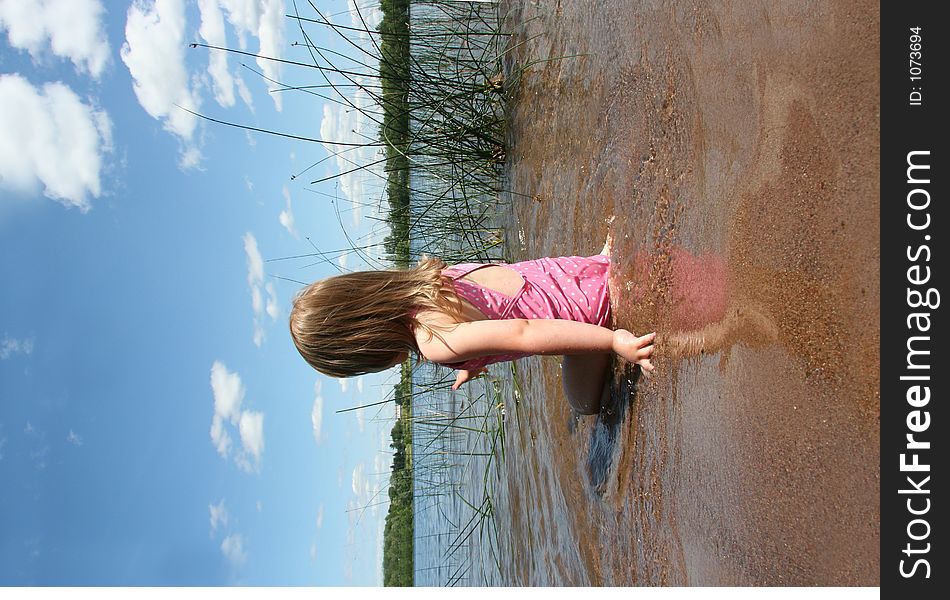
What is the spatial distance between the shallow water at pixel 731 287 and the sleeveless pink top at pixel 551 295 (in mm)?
95

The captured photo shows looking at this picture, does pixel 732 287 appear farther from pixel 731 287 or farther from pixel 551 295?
pixel 551 295

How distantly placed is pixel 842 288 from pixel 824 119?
0.39 meters

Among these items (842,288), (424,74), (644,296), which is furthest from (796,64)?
(424,74)

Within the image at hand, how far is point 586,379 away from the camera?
3088mm

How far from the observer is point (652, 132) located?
8.71 feet

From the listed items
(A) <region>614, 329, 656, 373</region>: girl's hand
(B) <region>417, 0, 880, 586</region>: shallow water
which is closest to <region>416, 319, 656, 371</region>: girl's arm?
(A) <region>614, 329, 656, 373</region>: girl's hand

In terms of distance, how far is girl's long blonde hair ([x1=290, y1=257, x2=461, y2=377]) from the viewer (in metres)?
2.88

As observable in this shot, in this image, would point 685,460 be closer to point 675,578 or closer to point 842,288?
point 675,578

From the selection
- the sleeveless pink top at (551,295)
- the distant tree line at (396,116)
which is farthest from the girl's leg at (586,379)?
the distant tree line at (396,116)

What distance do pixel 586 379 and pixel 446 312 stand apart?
69 centimetres

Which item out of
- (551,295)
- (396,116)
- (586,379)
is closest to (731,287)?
(551,295)

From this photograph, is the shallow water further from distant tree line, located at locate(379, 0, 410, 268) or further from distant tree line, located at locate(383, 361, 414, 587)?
distant tree line, located at locate(383, 361, 414, 587)

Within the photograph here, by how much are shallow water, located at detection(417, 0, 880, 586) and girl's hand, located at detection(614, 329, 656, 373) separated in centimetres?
7
